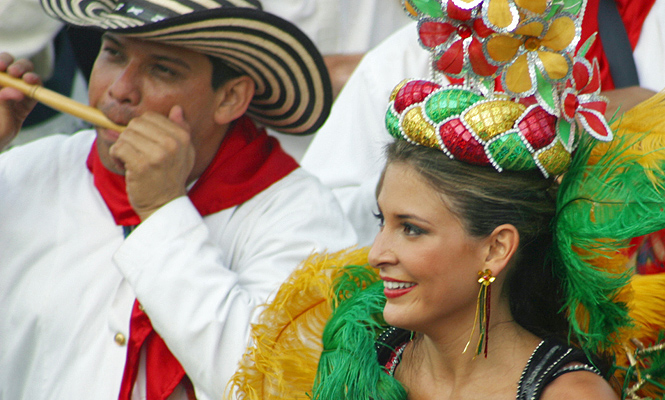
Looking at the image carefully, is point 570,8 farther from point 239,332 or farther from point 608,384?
point 239,332

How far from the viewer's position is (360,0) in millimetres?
4230

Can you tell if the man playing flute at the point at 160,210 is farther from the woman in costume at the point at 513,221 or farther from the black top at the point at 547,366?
the black top at the point at 547,366

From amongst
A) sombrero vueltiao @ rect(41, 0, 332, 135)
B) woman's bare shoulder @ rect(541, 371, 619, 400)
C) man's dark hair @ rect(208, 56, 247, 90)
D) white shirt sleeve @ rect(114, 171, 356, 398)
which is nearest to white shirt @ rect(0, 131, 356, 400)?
white shirt sleeve @ rect(114, 171, 356, 398)

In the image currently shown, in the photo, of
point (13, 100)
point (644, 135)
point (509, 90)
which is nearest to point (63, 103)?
point (13, 100)

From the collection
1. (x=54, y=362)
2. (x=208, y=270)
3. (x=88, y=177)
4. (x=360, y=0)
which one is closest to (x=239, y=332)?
(x=208, y=270)

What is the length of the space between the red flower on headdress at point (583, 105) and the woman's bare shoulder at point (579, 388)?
1.81ft

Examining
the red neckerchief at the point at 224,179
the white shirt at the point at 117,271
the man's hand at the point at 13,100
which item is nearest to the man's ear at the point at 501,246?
the white shirt at the point at 117,271

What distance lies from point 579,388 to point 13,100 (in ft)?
7.22

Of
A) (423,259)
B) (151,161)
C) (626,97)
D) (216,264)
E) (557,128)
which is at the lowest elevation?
(216,264)

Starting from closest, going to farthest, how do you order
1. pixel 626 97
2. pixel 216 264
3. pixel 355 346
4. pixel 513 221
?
pixel 513 221, pixel 355 346, pixel 216 264, pixel 626 97

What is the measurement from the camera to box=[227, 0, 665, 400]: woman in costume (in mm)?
1893

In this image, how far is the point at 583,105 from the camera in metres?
1.97

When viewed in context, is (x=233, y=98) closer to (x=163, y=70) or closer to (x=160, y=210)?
(x=163, y=70)

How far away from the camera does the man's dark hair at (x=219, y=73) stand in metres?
2.93
